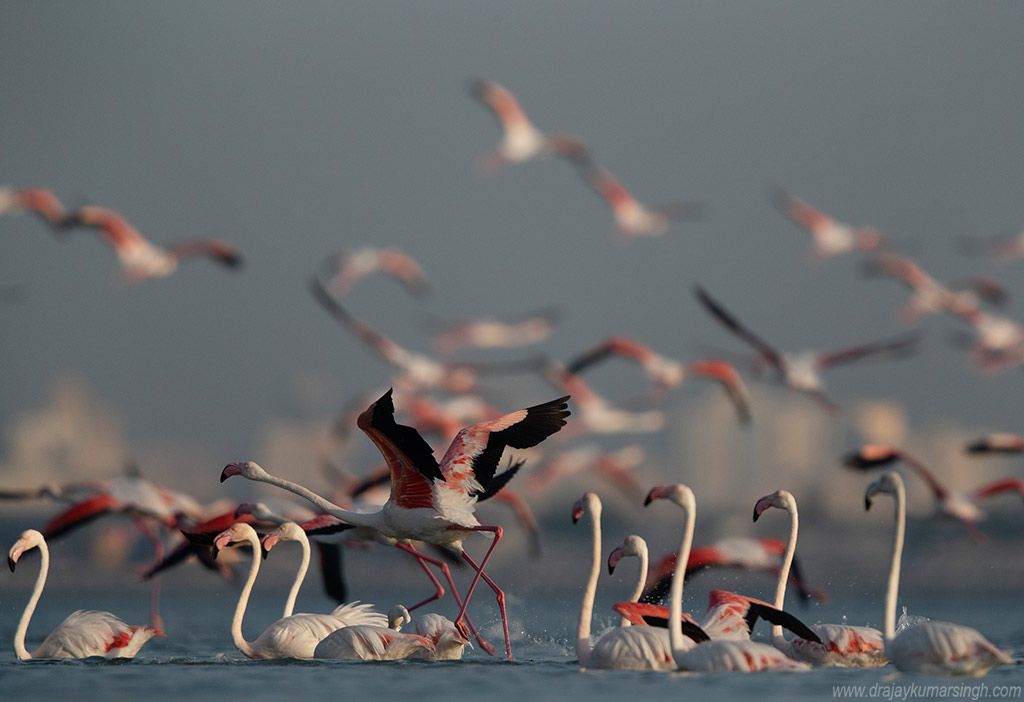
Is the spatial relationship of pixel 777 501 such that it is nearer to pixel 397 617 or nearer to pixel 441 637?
pixel 441 637

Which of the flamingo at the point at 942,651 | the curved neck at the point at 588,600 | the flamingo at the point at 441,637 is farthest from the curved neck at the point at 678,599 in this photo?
the flamingo at the point at 441,637

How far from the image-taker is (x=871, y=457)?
1970 cm

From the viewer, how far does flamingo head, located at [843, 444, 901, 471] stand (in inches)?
772

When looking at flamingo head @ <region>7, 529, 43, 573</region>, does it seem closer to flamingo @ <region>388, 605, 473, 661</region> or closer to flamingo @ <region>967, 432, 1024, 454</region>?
flamingo @ <region>388, 605, 473, 661</region>

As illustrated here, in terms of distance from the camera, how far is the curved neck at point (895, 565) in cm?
1334

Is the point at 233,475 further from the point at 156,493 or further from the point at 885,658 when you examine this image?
the point at 885,658

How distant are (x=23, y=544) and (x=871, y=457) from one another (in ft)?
28.2

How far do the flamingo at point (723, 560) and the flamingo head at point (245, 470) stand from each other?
3.30 metres

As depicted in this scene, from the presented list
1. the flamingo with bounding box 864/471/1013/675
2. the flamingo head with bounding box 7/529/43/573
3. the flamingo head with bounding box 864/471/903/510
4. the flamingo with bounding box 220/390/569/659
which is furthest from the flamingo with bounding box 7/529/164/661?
the flamingo with bounding box 864/471/1013/675

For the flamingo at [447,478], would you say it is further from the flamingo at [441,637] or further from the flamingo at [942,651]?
the flamingo at [942,651]

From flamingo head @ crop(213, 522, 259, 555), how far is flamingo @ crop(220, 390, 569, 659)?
44 centimetres

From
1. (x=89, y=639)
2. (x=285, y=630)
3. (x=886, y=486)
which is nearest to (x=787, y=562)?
(x=886, y=486)

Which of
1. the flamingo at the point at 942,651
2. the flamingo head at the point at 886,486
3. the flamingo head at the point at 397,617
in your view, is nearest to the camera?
the flamingo at the point at 942,651

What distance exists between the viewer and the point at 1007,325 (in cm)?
3017
